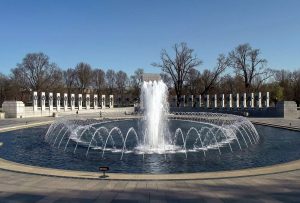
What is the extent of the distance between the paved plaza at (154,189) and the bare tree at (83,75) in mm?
84060

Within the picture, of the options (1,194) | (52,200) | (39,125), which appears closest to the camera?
(52,200)

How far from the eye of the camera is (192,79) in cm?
8975

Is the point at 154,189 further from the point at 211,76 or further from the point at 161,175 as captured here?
the point at 211,76

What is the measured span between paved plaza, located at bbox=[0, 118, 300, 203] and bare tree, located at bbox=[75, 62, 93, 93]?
84.1 m

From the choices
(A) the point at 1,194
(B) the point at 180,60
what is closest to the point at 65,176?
(A) the point at 1,194

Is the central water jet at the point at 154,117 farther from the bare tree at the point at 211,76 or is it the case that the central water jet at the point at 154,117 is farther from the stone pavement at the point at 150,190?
the bare tree at the point at 211,76

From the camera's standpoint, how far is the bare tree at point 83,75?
96.2 m

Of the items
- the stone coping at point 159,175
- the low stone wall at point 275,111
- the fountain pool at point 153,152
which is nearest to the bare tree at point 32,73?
the low stone wall at point 275,111

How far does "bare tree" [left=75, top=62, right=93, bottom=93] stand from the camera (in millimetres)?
96250

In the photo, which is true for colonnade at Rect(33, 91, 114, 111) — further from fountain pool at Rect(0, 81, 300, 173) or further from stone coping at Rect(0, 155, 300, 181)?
stone coping at Rect(0, 155, 300, 181)

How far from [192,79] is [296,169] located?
250 ft

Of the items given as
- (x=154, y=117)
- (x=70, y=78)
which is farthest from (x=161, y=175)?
(x=70, y=78)

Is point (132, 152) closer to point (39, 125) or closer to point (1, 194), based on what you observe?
point (1, 194)

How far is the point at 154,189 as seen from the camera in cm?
1122
